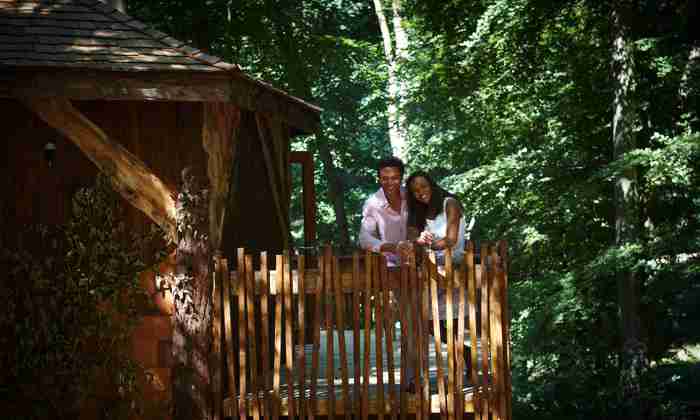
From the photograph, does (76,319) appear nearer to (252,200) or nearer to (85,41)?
(85,41)

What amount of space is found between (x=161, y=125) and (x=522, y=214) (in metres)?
10.9

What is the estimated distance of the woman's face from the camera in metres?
7.23

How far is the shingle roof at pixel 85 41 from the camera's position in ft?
24.7

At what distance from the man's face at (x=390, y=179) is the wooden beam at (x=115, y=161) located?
1.76 m

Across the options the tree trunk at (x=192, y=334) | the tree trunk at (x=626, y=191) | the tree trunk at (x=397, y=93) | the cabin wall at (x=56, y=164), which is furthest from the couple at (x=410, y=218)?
the tree trunk at (x=397, y=93)

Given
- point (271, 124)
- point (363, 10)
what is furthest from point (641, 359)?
point (363, 10)

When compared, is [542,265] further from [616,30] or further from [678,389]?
[616,30]

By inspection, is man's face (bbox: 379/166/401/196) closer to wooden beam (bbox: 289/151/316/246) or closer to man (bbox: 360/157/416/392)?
man (bbox: 360/157/416/392)

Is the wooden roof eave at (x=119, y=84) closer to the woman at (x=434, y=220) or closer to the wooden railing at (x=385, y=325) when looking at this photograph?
the wooden railing at (x=385, y=325)

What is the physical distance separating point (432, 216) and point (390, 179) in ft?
1.78

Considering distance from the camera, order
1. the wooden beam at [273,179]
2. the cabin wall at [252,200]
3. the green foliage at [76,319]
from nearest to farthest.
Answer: the green foliage at [76,319], the cabin wall at [252,200], the wooden beam at [273,179]

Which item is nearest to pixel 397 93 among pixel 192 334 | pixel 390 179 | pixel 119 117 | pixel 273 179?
pixel 273 179

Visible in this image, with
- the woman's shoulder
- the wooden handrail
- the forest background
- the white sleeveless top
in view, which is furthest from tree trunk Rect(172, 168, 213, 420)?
the forest background

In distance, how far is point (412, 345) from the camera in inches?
275
